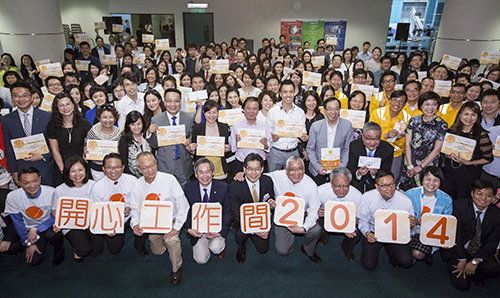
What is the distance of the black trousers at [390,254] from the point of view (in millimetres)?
3814

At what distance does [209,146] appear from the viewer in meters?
4.32

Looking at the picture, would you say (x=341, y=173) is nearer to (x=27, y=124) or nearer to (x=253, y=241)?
(x=253, y=241)

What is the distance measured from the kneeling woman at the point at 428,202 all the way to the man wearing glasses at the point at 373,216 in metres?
0.14

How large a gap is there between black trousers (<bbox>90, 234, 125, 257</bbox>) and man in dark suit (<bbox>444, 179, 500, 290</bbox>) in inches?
154

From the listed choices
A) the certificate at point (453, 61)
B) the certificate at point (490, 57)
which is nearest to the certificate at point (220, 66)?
the certificate at point (453, 61)

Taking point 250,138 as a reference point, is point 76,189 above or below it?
below

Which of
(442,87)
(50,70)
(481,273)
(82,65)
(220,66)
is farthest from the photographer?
(82,65)

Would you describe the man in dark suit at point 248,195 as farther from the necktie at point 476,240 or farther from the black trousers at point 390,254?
the necktie at point 476,240

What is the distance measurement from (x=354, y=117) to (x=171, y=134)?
8.42 feet

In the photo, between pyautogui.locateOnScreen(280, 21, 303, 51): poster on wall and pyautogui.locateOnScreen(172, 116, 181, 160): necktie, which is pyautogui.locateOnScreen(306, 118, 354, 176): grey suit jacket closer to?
pyautogui.locateOnScreen(172, 116, 181, 160): necktie

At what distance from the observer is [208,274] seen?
388cm

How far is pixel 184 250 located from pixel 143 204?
3.62ft

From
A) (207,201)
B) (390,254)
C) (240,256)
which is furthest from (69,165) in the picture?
(390,254)

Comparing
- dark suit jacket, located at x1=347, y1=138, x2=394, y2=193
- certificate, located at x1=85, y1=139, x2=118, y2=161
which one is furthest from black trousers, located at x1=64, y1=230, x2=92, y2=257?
dark suit jacket, located at x1=347, y1=138, x2=394, y2=193
